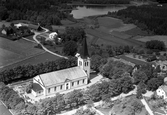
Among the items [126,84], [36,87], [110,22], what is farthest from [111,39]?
[36,87]

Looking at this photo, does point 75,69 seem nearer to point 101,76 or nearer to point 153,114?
point 101,76

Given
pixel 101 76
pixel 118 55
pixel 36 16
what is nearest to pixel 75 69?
pixel 101 76

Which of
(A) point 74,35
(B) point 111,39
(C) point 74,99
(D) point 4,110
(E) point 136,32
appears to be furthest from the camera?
(E) point 136,32

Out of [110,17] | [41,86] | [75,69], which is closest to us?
[41,86]

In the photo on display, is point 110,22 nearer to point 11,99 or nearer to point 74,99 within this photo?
point 74,99

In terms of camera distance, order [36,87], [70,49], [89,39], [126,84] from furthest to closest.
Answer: [89,39]
[70,49]
[126,84]
[36,87]
